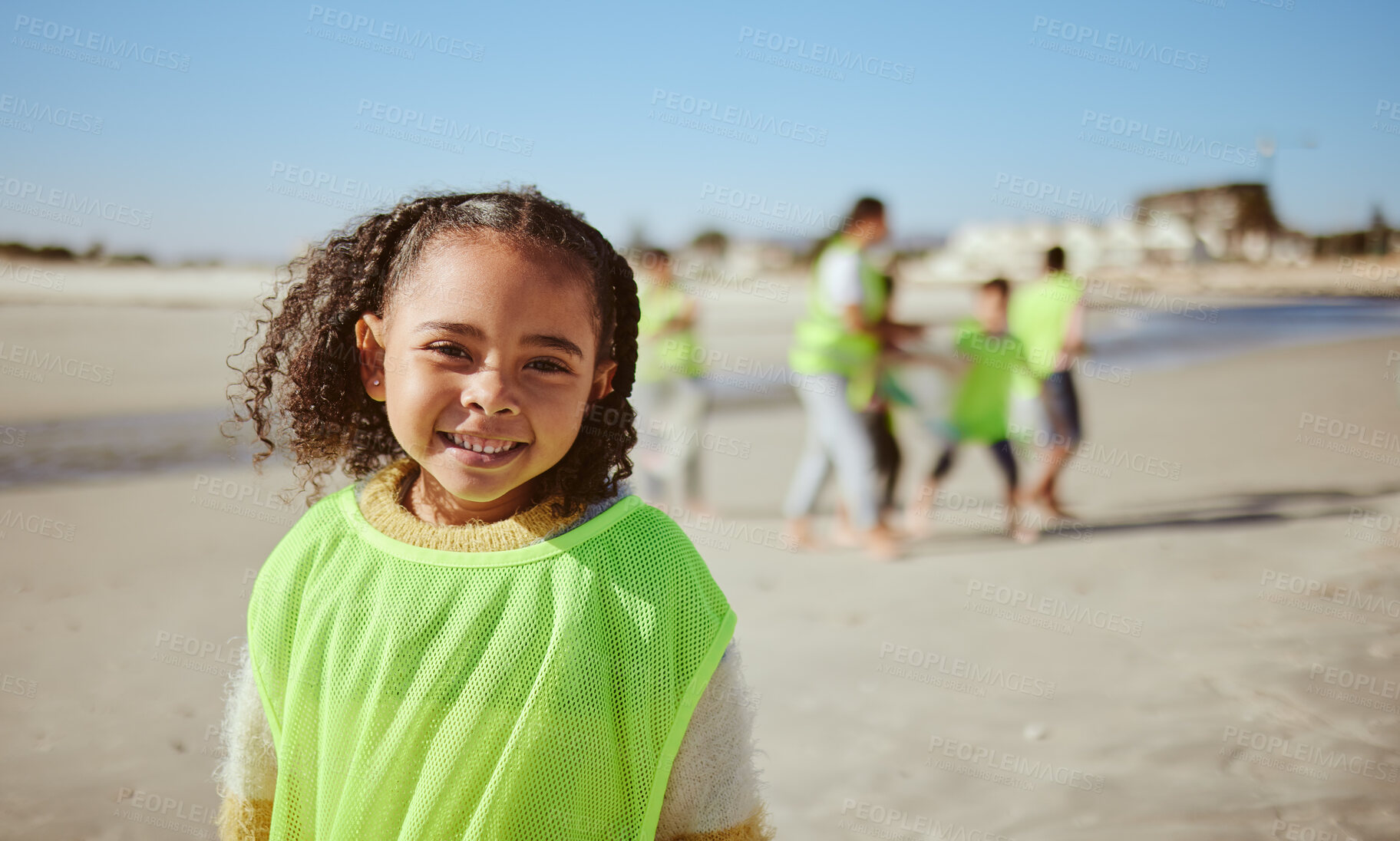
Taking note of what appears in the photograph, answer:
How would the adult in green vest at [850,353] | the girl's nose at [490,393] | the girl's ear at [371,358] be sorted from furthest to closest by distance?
the adult in green vest at [850,353]
the girl's ear at [371,358]
the girl's nose at [490,393]

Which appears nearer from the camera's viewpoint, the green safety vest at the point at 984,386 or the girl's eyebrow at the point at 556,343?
the girl's eyebrow at the point at 556,343

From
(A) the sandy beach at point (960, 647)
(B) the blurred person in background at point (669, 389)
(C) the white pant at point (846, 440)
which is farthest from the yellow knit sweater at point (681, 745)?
(B) the blurred person in background at point (669, 389)

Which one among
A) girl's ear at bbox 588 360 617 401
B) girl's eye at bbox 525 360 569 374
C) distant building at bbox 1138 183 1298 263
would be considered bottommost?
girl's ear at bbox 588 360 617 401

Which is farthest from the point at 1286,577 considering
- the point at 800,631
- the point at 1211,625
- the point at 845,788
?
the point at 845,788

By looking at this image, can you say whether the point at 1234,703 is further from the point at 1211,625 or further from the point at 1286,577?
the point at 1286,577

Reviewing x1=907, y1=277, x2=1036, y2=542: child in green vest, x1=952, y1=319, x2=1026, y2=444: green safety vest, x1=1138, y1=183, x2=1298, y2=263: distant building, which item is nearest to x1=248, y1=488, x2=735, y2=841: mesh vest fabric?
x1=907, y1=277, x2=1036, y2=542: child in green vest

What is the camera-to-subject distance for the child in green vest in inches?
241

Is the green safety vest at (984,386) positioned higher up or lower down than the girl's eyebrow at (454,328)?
lower down

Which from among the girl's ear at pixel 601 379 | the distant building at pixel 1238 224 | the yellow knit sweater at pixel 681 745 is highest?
the distant building at pixel 1238 224

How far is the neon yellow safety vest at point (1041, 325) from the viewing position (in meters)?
6.36

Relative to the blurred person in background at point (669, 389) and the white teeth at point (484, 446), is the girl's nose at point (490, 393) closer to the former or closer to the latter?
the white teeth at point (484, 446)

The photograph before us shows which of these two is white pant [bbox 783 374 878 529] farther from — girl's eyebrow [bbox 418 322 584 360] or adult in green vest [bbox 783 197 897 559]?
girl's eyebrow [bbox 418 322 584 360]

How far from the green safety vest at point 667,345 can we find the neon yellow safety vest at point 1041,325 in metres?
2.30

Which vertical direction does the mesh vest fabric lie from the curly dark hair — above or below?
below
